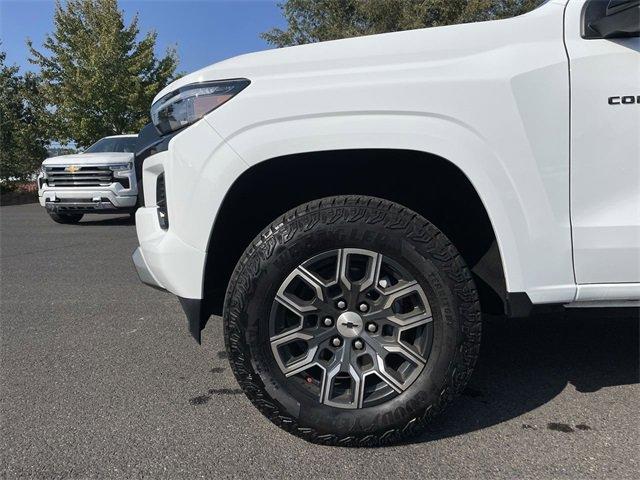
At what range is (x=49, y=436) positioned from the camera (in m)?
2.32

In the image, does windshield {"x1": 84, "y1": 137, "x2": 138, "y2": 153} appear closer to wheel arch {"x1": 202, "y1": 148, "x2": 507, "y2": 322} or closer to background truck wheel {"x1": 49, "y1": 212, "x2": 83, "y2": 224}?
background truck wheel {"x1": 49, "y1": 212, "x2": 83, "y2": 224}

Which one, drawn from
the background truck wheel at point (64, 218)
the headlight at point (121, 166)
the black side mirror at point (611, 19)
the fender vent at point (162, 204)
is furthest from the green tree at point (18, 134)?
the black side mirror at point (611, 19)

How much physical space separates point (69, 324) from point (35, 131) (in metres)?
18.2

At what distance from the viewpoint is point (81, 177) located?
945cm

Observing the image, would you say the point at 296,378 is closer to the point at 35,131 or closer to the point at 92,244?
the point at 92,244

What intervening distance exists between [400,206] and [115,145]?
9.78m

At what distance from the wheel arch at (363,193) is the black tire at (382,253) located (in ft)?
0.77

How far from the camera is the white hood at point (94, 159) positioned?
9.29 metres

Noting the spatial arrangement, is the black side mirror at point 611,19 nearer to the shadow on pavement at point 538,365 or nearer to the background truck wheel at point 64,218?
the shadow on pavement at point 538,365

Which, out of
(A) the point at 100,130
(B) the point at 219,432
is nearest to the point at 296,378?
(B) the point at 219,432

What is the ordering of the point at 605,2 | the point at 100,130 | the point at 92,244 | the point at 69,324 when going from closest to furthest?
the point at 605,2, the point at 69,324, the point at 92,244, the point at 100,130

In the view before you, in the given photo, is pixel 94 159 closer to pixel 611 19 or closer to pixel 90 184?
pixel 90 184

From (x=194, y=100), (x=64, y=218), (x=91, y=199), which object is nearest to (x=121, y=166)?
(x=91, y=199)

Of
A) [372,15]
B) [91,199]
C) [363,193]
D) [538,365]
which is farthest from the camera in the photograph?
[372,15]
